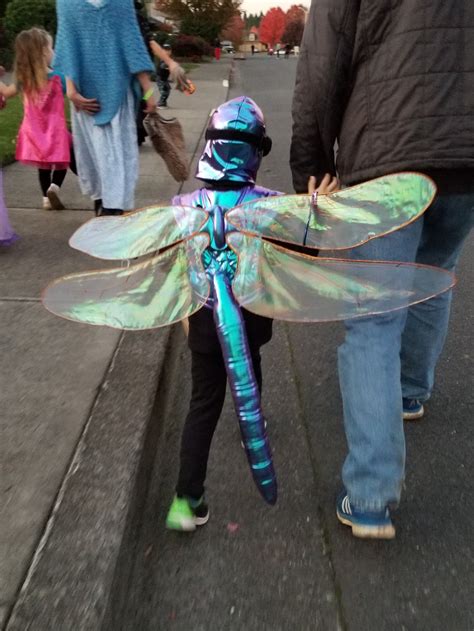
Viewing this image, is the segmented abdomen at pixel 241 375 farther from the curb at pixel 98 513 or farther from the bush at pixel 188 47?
the bush at pixel 188 47

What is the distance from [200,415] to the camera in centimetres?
206

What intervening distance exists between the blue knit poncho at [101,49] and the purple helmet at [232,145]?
241cm

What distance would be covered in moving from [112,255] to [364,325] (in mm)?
855

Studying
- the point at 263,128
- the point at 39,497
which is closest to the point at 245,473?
the point at 39,497

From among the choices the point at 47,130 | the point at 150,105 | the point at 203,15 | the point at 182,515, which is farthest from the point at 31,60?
the point at 203,15

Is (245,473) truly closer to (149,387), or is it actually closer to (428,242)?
(149,387)

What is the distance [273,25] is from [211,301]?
116m

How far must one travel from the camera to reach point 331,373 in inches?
128

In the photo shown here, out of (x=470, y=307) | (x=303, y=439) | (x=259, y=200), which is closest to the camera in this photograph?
(x=259, y=200)

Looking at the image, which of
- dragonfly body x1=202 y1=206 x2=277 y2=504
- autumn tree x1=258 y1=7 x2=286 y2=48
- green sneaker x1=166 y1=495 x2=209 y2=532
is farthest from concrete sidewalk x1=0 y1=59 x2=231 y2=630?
autumn tree x1=258 y1=7 x2=286 y2=48

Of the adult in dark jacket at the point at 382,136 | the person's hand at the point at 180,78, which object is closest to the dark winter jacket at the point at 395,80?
the adult in dark jacket at the point at 382,136

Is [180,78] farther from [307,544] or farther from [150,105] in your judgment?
[307,544]

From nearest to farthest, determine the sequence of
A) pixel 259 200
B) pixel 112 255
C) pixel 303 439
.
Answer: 1. pixel 259 200
2. pixel 112 255
3. pixel 303 439

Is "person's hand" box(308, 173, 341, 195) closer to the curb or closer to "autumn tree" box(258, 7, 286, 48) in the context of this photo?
the curb
